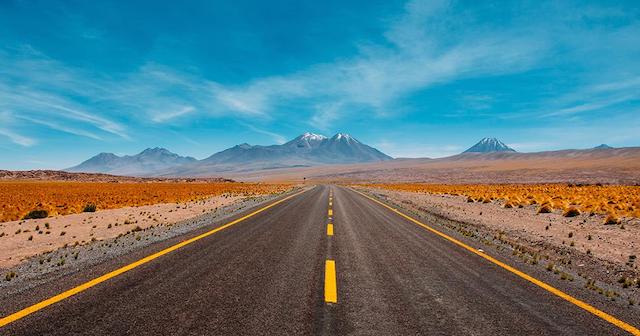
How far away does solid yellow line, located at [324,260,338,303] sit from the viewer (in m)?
4.80

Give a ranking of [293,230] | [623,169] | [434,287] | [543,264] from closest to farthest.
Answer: [434,287], [543,264], [293,230], [623,169]

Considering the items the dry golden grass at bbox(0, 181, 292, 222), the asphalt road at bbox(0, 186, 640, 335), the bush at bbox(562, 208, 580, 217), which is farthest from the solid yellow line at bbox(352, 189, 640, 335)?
the dry golden grass at bbox(0, 181, 292, 222)

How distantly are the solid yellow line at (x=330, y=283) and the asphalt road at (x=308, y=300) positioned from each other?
7cm

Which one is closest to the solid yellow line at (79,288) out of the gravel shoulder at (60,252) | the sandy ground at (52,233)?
the gravel shoulder at (60,252)

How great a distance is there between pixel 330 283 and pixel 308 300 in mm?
836

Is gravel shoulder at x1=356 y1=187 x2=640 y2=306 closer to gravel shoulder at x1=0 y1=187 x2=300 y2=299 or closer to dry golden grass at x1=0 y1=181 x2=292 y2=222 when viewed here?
gravel shoulder at x1=0 y1=187 x2=300 y2=299

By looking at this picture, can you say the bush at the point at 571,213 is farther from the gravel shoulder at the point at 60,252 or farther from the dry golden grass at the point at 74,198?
the dry golden grass at the point at 74,198

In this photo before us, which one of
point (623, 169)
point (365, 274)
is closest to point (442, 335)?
point (365, 274)

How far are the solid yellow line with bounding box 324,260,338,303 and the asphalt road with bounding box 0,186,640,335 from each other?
0.07m

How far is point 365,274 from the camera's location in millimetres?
6141

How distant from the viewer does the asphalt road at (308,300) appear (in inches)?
153

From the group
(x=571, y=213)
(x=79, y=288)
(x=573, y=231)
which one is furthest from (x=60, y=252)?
(x=571, y=213)

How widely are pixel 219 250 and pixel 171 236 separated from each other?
10.0 feet

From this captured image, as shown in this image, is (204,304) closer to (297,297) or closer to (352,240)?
(297,297)
